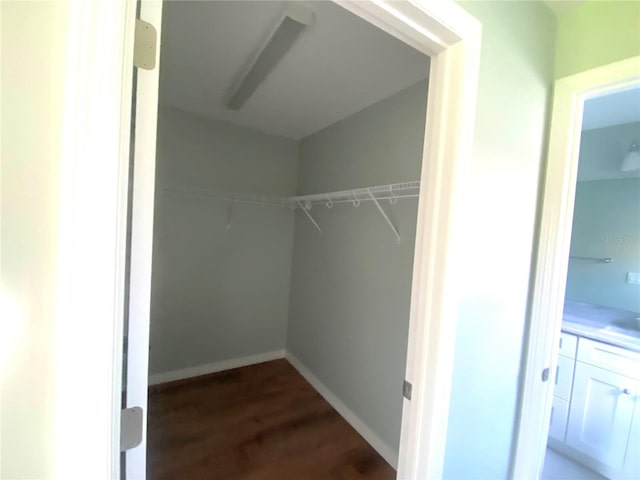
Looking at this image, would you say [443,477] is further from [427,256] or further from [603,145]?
[603,145]

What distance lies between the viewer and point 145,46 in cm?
55

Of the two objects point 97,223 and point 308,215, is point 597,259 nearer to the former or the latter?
point 308,215

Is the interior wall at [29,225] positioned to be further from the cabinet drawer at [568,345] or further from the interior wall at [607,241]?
the interior wall at [607,241]

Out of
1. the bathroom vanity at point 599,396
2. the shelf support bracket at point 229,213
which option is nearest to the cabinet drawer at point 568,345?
the bathroom vanity at point 599,396

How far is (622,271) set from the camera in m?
2.34

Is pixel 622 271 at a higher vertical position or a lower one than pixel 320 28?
lower

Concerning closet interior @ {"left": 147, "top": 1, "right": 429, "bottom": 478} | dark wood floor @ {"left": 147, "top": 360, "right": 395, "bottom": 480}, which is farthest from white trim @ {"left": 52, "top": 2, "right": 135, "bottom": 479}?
dark wood floor @ {"left": 147, "top": 360, "right": 395, "bottom": 480}

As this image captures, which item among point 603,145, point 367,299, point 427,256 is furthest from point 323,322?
point 603,145

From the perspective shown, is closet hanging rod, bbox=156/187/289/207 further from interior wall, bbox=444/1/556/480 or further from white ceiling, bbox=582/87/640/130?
white ceiling, bbox=582/87/640/130

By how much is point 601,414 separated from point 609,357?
392 millimetres

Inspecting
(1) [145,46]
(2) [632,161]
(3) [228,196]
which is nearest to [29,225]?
(1) [145,46]

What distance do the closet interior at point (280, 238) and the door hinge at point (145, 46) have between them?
0.97 m

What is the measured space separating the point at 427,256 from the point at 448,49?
69 cm

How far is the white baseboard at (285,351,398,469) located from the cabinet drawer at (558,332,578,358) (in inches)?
54.7
